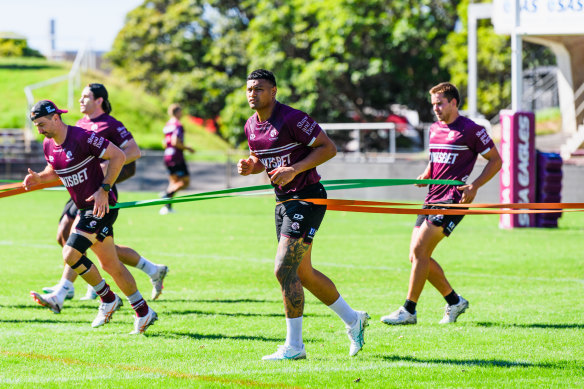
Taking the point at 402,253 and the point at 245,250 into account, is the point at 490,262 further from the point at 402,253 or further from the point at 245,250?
the point at 245,250

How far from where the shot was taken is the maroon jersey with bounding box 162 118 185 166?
19844mm

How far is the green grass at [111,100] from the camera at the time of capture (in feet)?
139

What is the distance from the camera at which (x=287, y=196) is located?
21.1 feet

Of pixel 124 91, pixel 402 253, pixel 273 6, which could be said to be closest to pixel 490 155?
pixel 402 253

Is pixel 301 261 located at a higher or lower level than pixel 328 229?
higher

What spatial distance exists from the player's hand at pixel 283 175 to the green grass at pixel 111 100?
34672mm

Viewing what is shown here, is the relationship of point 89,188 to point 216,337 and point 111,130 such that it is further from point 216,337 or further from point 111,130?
point 216,337

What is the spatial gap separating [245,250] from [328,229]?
3.90 m

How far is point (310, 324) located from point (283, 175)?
215 cm

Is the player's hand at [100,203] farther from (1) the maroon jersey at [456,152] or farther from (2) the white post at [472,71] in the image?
(2) the white post at [472,71]

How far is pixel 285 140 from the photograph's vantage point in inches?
249

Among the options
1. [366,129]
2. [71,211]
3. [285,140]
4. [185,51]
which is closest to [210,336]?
[285,140]

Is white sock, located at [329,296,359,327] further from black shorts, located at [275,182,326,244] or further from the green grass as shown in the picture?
the green grass

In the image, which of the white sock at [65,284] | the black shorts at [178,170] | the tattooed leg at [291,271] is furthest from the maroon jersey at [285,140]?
the black shorts at [178,170]
